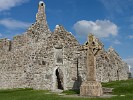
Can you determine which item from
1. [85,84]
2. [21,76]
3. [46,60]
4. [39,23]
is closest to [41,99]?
[85,84]

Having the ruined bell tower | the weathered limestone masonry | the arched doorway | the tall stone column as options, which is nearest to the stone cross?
the tall stone column

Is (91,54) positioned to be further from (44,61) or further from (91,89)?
(44,61)

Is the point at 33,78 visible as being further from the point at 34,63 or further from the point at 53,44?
the point at 53,44

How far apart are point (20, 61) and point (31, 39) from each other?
8.82 feet

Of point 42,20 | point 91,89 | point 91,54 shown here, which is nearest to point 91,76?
point 91,89

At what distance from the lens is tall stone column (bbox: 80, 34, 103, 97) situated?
19984mm

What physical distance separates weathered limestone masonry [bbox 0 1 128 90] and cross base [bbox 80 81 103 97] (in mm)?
8451

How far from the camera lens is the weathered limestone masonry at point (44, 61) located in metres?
28.8

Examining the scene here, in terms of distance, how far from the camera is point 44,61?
1140 inches

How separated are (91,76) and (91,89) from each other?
39.3 inches

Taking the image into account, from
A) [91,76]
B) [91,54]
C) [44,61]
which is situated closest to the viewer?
[91,76]

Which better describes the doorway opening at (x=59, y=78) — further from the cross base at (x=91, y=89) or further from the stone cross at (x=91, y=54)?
the cross base at (x=91, y=89)

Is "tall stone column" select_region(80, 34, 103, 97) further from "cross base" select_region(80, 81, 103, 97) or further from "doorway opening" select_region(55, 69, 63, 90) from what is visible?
"doorway opening" select_region(55, 69, 63, 90)

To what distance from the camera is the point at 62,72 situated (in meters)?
29.2
